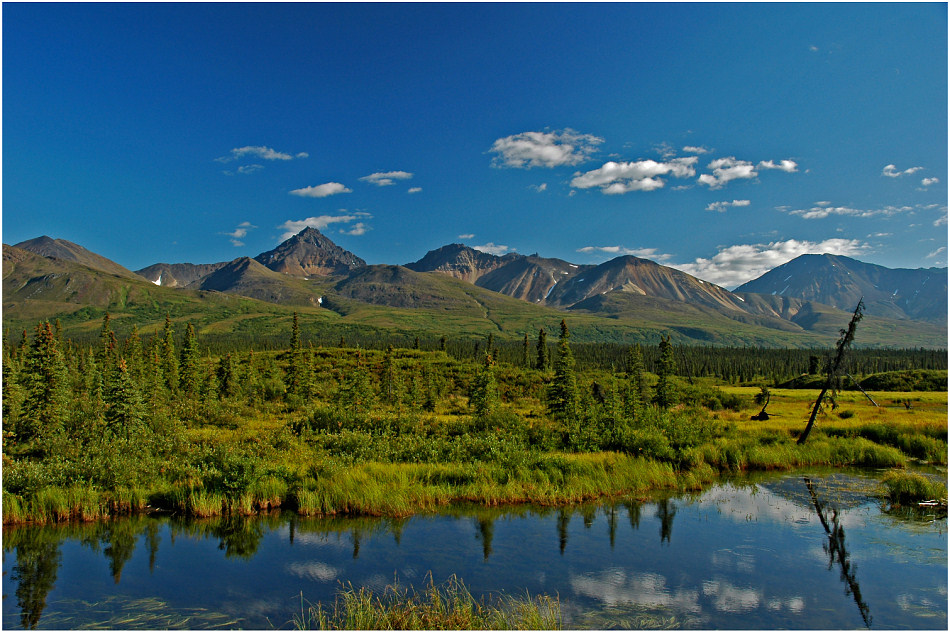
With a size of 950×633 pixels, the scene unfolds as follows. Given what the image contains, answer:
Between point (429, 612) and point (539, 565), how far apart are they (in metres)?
6.01

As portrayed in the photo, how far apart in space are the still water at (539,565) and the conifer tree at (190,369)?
55357mm

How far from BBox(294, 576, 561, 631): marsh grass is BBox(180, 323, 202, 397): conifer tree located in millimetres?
63345

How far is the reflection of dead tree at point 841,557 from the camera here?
59.3ft

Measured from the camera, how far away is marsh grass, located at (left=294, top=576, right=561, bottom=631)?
15.7 metres

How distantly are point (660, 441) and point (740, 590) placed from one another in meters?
17.3

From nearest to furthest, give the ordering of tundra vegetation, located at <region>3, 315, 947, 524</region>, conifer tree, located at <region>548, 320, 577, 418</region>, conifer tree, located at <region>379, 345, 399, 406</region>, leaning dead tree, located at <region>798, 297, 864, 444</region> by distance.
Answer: tundra vegetation, located at <region>3, 315, 947, 524</region> → leaning dead tree, located at <region>798, 297, 864, 444</region> → conifer tree, located at <region>548, 320, 577, 418</region> → conifer tree, located at <region>379, 345, 399, 406</region>

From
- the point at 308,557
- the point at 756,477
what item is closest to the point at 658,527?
the point at 756,477

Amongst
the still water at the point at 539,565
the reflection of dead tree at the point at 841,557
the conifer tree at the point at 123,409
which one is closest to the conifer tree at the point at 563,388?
the still water at the point at 539,565

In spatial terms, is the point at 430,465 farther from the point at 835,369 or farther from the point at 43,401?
the point at 835,369

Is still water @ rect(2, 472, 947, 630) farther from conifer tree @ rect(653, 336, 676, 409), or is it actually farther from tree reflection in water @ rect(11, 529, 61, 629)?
conifer tree @ rect(653, 336, 676, 409)

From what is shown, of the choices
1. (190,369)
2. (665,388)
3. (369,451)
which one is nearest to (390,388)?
(190,369)

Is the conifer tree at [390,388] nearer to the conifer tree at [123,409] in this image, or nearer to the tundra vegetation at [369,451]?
the tundra vegetation at [369,451]

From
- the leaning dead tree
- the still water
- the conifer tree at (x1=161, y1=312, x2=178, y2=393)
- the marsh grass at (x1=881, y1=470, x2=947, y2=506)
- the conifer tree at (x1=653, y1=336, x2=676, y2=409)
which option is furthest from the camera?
the conifer tree at (x1=161, y1=312, x2=178, y2=393)

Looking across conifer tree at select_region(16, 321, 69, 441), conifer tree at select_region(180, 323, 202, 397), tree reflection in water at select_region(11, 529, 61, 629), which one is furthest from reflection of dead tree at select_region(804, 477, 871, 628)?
conifer tree at select_region(180, 323, 202, 397)
